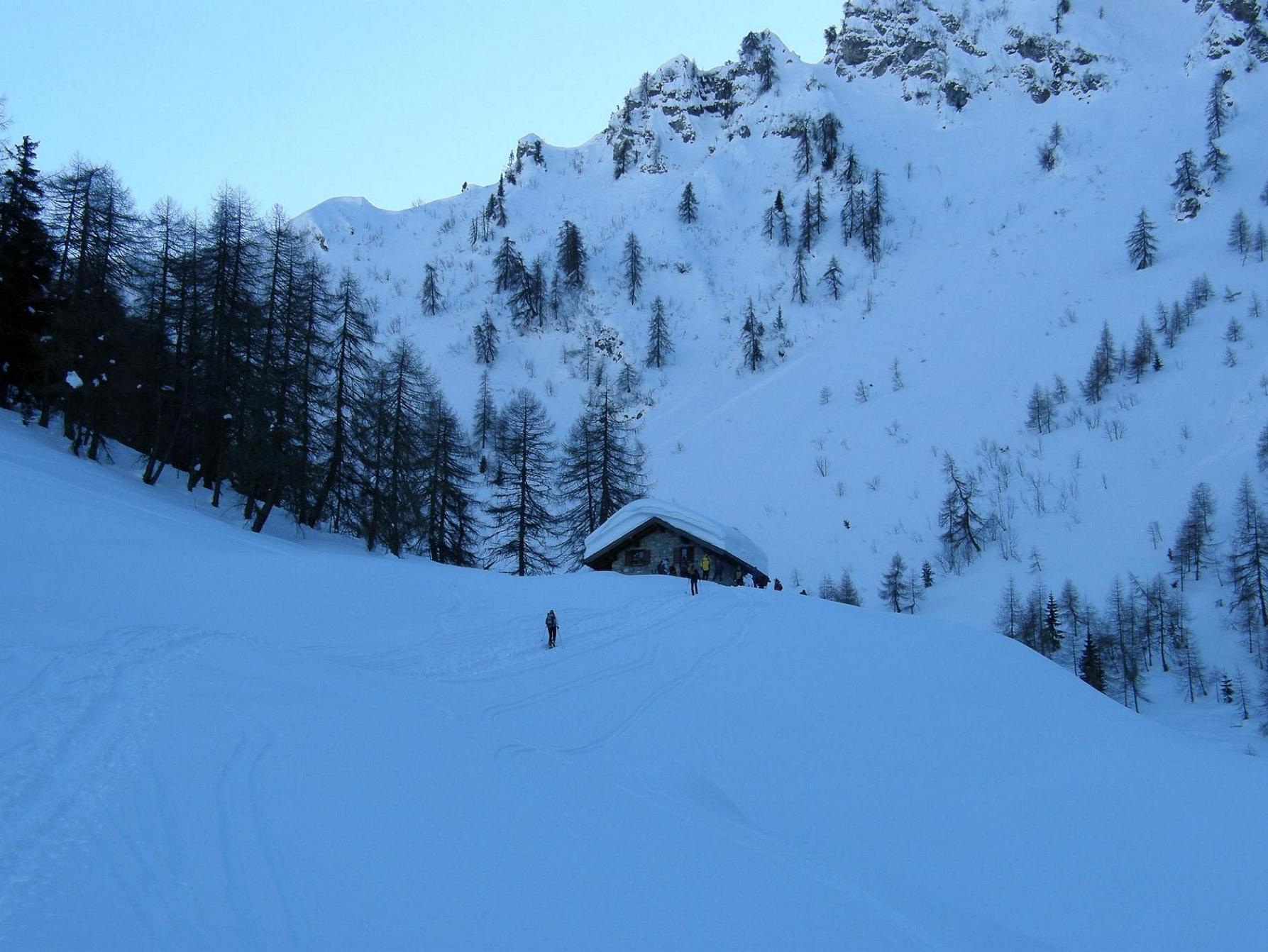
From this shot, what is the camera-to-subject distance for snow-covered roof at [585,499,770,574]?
3238 centimetres

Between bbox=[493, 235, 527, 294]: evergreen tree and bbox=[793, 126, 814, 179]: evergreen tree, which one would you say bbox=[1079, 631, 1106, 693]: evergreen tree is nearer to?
bbox=[493, 235, 527, 294]: evergreen tree

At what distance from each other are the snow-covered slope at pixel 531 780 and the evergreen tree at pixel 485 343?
6723 centimetres

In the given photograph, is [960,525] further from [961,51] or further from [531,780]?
[961,51]

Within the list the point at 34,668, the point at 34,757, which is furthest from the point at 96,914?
the point at 34,668

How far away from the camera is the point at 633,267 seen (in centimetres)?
9388

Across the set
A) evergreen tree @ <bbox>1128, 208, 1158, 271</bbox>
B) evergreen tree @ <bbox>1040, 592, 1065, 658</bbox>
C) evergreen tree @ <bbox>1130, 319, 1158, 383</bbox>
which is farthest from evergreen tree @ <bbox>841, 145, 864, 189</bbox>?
evergreen tree @ <bbox>1040, 592, 1065, 658</bbox>

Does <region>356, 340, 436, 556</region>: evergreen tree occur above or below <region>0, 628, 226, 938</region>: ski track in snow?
above

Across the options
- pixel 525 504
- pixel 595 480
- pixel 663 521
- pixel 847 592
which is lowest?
pixel 847 592

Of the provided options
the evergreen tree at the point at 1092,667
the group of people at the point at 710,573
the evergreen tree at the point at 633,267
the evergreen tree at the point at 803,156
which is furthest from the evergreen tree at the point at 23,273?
the evergreen tree at the point at 803,156

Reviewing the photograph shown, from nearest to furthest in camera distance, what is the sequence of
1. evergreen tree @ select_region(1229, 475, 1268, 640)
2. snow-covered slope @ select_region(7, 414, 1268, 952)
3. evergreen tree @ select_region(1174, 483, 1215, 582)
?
snow-covered slope @ select_region(7, 414, 1268, 952) → evergreen tree @ select_region(1229, 475, 1268, 640) → evergreen tree @ select_region(1174, 483, 1215, 582)

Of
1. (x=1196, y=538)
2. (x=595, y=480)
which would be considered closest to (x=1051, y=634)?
(x=1196, y=538)

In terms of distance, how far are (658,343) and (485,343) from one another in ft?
65.7

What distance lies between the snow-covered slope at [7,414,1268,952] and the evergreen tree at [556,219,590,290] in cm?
7987

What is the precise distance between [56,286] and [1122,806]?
34449 millimetres
